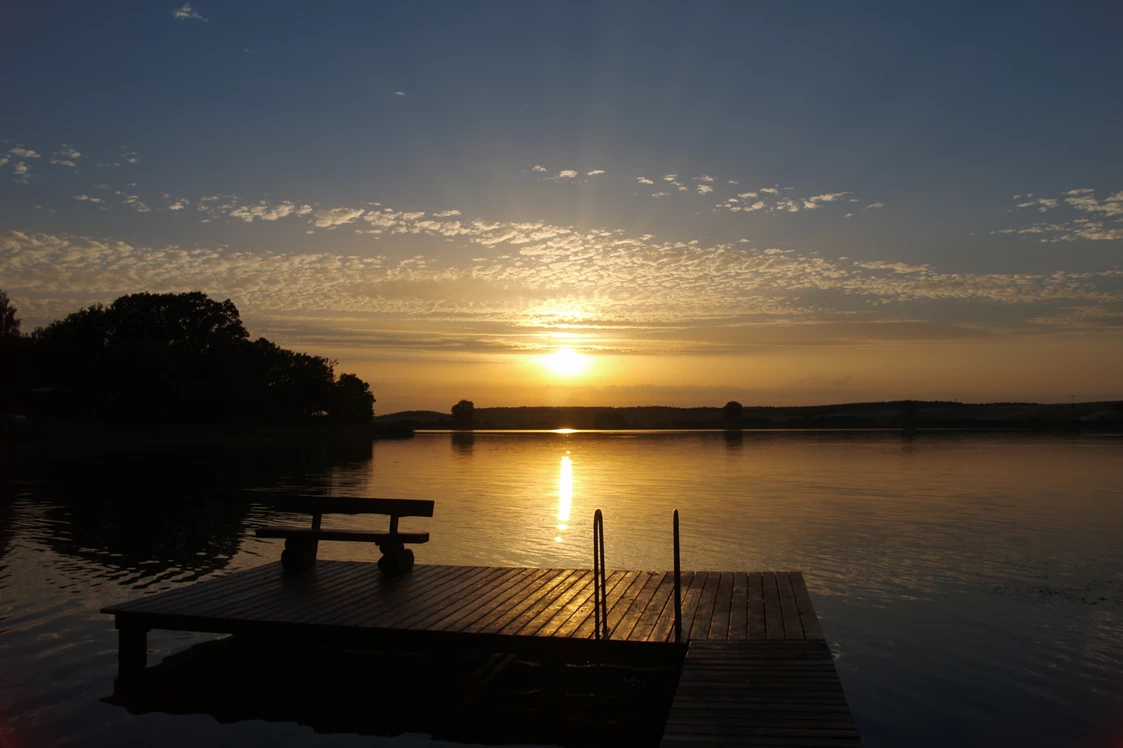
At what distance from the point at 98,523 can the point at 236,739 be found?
62.0ft

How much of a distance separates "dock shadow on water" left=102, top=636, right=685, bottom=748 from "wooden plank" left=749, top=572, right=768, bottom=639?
1.03 m

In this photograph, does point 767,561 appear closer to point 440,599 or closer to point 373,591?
point 440,599

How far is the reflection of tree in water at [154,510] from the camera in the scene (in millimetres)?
19453

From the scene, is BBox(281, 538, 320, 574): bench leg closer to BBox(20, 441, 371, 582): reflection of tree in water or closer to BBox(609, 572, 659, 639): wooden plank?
BBox(20, 441, 371, 582): reflection of tree in water

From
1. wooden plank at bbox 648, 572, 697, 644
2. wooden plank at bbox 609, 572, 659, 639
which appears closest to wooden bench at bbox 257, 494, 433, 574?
wooden plank at bbox 609, 572, 659, 639

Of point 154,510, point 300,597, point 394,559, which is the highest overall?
point 394,559

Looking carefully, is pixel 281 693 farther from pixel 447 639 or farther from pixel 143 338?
pixel 143 338

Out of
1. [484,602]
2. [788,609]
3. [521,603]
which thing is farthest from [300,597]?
[788,609]

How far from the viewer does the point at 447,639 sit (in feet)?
33.3

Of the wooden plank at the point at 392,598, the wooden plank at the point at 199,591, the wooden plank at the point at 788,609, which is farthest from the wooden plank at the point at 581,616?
the wooden plank at the point at 199,591

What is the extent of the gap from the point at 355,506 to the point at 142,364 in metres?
80.5

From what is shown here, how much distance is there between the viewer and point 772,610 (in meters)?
11.1

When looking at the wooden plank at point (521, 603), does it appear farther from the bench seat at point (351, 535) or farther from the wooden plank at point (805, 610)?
the wooden plank at point (805, 610)

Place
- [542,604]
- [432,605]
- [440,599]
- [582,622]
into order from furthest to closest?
1. [440,599]
2. [542,604]
3. [432,605]
4. [582,622]
